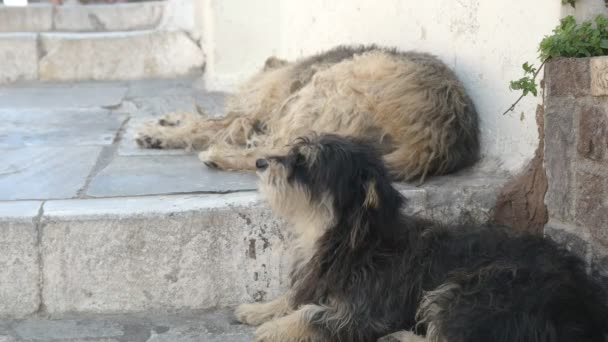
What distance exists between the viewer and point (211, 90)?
8.99m

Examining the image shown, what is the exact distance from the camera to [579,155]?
11.6ft

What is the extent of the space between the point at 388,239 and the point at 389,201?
19 cm

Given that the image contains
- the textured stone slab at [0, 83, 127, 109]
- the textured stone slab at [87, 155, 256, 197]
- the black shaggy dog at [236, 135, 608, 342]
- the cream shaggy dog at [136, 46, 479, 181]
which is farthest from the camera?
the textured stone slab at [0, 83, 127, 109]

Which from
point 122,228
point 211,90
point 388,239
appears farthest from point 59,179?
point 211,90

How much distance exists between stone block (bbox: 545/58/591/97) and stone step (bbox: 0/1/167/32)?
8585 millimetres

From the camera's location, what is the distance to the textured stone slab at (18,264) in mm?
3996

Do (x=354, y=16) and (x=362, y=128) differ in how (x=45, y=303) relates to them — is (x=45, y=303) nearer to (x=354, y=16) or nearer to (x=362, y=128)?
(x=362, y=128)

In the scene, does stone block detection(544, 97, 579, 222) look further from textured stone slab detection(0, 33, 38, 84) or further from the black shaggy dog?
textured stone slab detection(0, 33, 38, 84)

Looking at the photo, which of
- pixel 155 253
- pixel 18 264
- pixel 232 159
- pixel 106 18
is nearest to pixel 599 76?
pixel 155 253

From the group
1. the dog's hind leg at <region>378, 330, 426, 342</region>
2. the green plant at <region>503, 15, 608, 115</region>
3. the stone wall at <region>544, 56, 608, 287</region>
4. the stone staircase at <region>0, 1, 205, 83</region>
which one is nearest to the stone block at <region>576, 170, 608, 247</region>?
the stone wall at <region>544, 56, 608, 287</region>

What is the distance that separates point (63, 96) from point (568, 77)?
6202 millimetres

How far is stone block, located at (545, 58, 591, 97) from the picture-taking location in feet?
11.3

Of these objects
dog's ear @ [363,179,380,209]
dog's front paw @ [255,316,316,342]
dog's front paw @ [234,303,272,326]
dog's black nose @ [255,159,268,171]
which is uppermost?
dog's black nose @ [255,159,268,171]

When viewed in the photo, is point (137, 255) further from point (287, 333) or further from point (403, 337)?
point (403, 337)
